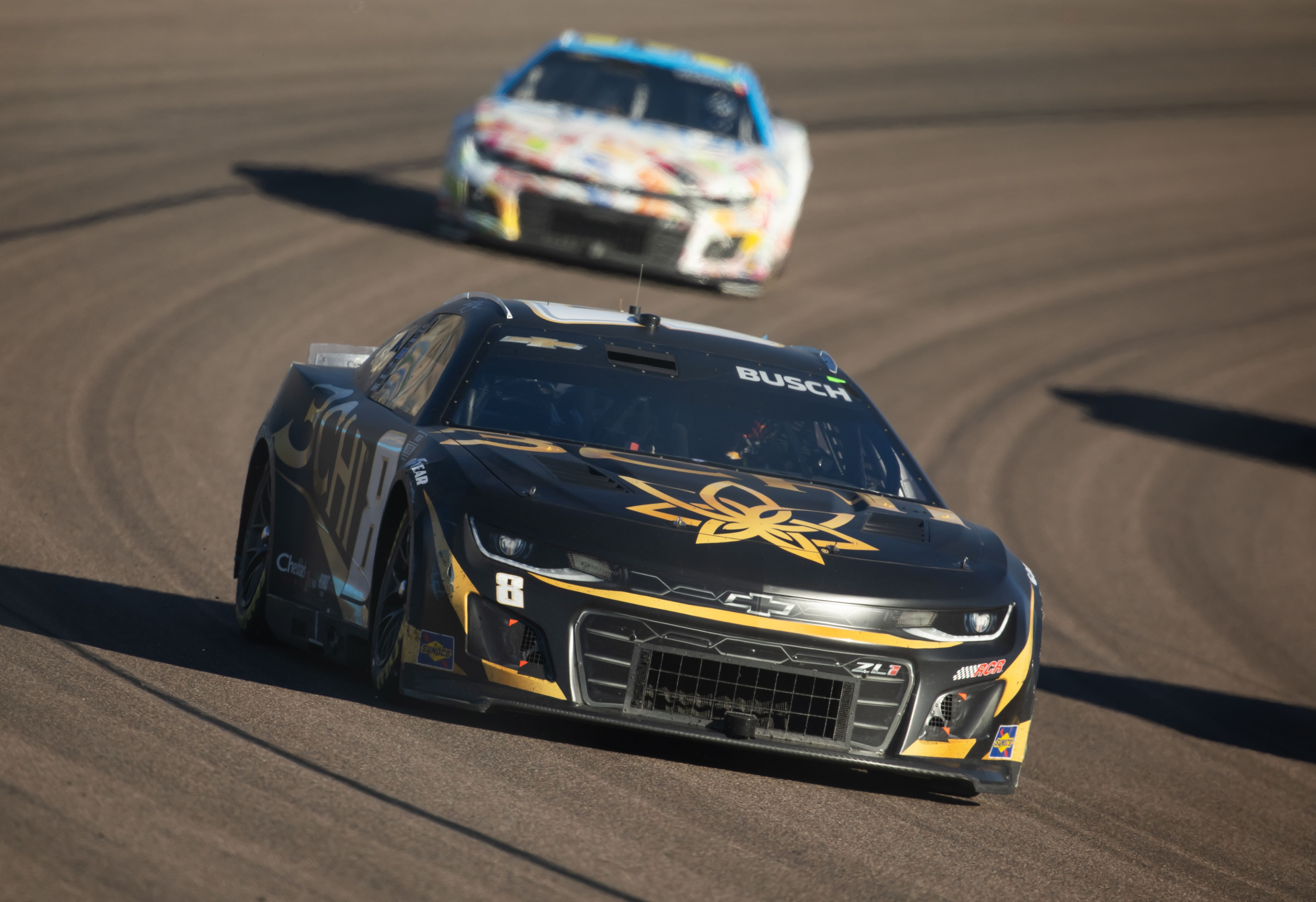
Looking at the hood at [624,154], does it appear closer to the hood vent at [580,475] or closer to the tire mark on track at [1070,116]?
the tire mark on track at [1070,116]

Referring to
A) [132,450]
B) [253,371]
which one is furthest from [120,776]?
[253,371]

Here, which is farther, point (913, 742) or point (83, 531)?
point (83, 531)

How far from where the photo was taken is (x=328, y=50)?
2300 centimetres

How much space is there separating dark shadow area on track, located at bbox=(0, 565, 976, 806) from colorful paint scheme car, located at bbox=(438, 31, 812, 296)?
700cm

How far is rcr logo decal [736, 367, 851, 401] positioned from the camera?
273 inches

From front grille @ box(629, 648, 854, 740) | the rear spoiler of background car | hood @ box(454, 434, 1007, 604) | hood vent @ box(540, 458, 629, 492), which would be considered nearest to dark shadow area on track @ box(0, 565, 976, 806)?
front grille @ box(629, 648, 854, 740)

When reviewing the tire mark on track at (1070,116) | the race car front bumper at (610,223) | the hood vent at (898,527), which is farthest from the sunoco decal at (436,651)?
the tire mark on track at (1070,116)

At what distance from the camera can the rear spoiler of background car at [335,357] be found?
7855 millimetres

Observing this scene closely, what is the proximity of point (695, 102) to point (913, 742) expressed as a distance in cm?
1070

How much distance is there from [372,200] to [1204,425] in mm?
7357

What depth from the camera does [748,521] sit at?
572cm

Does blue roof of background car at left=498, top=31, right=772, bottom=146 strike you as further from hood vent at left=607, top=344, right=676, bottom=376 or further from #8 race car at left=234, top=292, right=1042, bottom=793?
#8 race car at left=234, top=292, right=1042, bottom=793

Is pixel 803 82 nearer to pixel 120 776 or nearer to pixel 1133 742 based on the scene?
pixel 1133 742

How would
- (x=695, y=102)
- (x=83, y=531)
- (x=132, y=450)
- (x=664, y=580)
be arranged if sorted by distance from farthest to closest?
(x=695, y=102) < (x=132, y=450) < (x=83, y=531) < (x=664, y=580)
